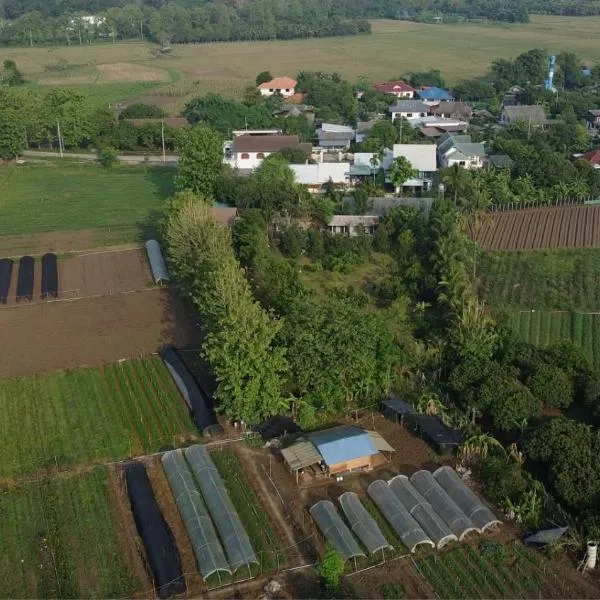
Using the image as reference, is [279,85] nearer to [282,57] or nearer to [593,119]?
[593,119]

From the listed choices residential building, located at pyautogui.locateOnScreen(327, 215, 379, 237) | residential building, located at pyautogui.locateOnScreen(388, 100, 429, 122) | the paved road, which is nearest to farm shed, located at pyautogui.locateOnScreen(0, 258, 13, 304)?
residential building, located at pyautogui.locateOnScreen(327, 215, 379, 237)

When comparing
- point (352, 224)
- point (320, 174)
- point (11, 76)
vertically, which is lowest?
point (352, 224)

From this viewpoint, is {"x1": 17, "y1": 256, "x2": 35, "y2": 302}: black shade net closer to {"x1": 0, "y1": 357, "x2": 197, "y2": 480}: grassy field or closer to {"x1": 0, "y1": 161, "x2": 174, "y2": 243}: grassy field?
{"x1": 0, "y1": 161, "x2": 174, "y2": 243}: grassy field

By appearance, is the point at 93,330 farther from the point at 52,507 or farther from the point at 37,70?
the point at 37,70

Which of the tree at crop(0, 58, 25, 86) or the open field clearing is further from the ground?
the tree at crop(0, 58, 25, 86)

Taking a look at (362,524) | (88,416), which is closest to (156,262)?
(88,416)

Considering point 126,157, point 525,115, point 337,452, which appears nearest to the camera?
point 337,452

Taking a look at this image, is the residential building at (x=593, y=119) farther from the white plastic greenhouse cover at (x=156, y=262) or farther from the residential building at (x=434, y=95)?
the white plastic greenhouse cover at (x=156, y=262)
